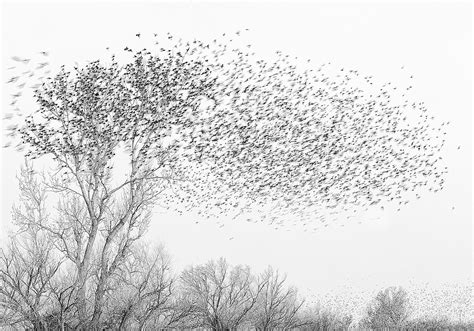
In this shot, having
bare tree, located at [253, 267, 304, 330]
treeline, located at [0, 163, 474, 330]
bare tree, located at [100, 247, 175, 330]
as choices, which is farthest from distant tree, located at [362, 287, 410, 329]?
bare tree, located at [100, 247, 175, 330]

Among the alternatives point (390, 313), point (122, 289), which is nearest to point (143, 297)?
point (122, 289)

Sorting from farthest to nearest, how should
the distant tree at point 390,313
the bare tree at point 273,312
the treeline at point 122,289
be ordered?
the distant tree at point 390,313 < the bare tree at point 273,312 < the treeline at point 122,289

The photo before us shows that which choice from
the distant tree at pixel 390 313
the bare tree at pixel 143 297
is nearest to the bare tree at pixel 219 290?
the bare tree at pixel 143 297

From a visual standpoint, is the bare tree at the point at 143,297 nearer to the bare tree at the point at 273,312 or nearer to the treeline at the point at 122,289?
the treeline at the point at 122,289

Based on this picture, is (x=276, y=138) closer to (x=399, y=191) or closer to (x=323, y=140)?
(x=323, y=140)

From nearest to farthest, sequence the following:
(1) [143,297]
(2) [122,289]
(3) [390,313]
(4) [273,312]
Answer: (1) [143,297] < (2) [122,289] < (4) [273,312] < (3) [390,313]

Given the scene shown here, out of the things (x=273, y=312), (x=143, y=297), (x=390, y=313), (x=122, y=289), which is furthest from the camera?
(x=390, y=313)

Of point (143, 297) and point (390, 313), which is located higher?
point (390, 313)

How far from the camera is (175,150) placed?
18.3 m

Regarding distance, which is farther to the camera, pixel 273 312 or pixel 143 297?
pixel 273 312

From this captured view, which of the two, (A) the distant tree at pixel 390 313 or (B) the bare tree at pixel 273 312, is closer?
(B) the bare tree at pixel 273 312

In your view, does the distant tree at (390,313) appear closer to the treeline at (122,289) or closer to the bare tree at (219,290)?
the treeline at (122,289)

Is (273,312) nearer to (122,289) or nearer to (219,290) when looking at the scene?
(219,290)

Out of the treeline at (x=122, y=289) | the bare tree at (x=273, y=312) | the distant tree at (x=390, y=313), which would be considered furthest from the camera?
the distant tree at (x=390, y=313)
